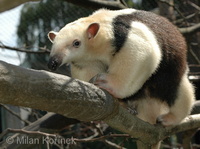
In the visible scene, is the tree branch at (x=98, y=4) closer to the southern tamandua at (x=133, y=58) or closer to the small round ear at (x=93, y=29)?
the southern tamandua at (x=133, y=58)

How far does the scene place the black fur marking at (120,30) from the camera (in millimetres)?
2887

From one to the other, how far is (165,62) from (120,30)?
531 millimetres

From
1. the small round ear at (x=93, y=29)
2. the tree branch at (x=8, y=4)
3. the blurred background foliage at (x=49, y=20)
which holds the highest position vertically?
the tree branch at (x=8, y=4)

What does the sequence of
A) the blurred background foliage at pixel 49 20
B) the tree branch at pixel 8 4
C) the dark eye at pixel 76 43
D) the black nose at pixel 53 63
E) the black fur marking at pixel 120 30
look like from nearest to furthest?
the tree branch at pixel 8 4, the black nose at pixel 53 63, the black fur marking at pixel 120 30, the dark eye at pixel 76 43, the blurred background foliage at pixel 49 20

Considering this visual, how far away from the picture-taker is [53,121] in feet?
12.7

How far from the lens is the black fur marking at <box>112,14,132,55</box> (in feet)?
9.47

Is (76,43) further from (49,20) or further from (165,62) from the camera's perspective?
(49,20)

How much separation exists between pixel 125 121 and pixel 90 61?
0.70 meters

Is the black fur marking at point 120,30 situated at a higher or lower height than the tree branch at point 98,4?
higher

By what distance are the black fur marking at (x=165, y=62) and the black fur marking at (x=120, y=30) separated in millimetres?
118

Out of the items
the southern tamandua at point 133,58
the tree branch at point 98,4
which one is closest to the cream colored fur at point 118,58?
the southern tamandua at point 133,58

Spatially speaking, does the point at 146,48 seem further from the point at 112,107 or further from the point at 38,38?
the point at 38,38

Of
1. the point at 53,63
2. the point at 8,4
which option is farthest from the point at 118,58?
the point at 8,4

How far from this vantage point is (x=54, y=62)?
278 centimetres
